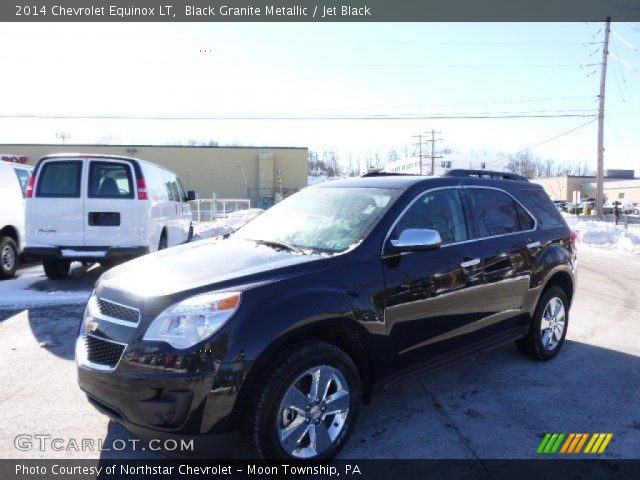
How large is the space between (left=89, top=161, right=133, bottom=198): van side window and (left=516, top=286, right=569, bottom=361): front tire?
20.2ft

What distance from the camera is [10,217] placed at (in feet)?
28.3

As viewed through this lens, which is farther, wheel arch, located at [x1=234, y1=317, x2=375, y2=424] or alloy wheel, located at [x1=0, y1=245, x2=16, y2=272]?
alloy wheel, located at [x1=0, y1=245, x2=16, y2=272]

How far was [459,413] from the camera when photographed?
3629 mm

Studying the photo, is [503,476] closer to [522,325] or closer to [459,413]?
[459,413]

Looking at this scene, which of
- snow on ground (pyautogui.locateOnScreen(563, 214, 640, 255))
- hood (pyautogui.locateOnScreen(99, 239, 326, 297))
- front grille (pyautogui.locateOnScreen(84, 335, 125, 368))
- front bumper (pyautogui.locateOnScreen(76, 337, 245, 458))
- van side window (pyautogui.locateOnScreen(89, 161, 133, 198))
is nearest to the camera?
front bumper (pyautogui.locateOnScreen(76, 337, 245, 458))

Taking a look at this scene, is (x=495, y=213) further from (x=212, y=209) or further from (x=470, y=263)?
(x=212, y=209)

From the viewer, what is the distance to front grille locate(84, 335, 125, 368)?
2685 mm

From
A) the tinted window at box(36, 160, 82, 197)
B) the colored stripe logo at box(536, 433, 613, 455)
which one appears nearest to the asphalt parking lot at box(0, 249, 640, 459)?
the colored stripe logo at box(536, 433, 613, 455)

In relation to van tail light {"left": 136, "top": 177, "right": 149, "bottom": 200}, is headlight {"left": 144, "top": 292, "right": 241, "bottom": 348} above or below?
below

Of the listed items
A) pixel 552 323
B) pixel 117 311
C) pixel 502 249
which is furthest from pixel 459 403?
pixel 117 311

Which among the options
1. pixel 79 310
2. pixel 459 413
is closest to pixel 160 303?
pixel 459 413

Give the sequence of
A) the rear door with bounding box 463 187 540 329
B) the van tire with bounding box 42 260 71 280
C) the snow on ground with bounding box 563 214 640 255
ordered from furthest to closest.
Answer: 1. the snow on ground with bounding box 563 214 640 255
2. the van tire with bounding box 42 260 71 280
3. the rear door with bounding box 463 187 540 329

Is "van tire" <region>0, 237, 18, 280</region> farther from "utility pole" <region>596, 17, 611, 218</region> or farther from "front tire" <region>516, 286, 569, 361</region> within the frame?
"utility pole" <region>596, 17, 611, 218</region>

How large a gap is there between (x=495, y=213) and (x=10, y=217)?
8.50 metres
